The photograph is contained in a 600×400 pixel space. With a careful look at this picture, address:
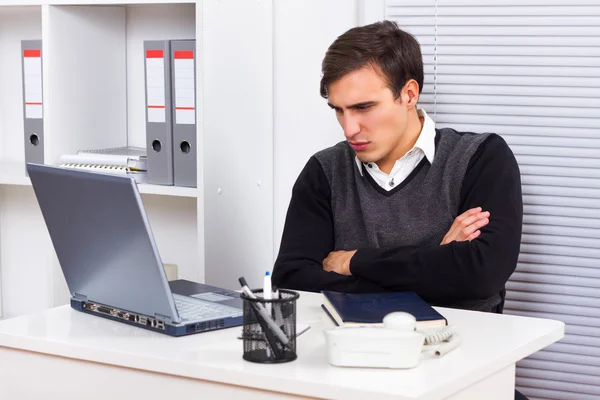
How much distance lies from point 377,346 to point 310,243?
914 millimetres

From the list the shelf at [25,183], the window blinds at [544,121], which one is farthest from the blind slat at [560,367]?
the shelf at [25,183]

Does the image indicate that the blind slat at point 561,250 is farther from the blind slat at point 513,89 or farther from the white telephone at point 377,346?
the white telephone at point 377,346

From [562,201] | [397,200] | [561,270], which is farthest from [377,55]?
[561,270]

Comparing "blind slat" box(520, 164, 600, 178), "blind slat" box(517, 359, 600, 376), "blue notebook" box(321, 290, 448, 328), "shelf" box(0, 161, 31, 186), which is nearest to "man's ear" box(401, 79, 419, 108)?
"blind slat" box(520, 164, 600, 178)

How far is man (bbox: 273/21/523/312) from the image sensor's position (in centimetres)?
219

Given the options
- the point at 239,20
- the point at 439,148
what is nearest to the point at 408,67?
the point at 439,148

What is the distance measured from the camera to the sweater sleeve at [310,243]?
7.34 ft

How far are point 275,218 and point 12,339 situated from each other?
1.31 meters

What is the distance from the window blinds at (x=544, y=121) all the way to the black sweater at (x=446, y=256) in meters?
0.33

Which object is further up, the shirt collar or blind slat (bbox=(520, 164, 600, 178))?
the shirt collar

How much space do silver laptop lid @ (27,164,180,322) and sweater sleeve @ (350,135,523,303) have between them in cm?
67

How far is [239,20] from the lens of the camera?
8.93 ft

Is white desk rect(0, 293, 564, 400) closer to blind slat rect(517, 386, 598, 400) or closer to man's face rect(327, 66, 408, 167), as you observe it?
man's face rect(327, 66, 408, 167)

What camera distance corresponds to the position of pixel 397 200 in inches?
93.7
